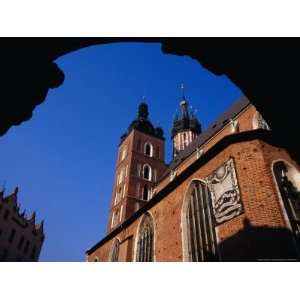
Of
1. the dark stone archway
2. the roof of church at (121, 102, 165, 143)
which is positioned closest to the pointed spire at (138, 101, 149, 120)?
the roof of church at (121, 102, 165, 143)

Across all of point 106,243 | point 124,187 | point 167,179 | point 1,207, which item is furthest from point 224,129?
point 1,207

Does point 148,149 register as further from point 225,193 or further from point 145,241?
point 225,193

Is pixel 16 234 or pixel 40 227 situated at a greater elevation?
pixel 40 227

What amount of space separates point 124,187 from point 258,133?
809 inches

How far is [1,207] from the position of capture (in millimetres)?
29625

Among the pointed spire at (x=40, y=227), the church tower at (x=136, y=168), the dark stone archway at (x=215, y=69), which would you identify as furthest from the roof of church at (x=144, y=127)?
the dark stone archway at (x=215, y=69)

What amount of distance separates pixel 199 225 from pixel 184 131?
3084cm

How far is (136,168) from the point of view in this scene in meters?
29.8

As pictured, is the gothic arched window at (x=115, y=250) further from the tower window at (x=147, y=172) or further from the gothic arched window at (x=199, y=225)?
the tower window at (x=147, y=172)

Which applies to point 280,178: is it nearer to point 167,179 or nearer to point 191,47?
point 191,47

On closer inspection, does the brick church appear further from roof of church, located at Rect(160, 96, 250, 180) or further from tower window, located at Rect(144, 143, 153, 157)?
tower window, located at Rect(144, 143, 153, 157)

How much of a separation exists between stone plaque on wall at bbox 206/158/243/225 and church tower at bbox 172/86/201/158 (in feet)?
92.6

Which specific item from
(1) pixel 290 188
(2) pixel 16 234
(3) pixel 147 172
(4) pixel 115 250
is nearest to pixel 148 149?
(3) pixel 147 172

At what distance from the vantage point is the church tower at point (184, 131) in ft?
128
